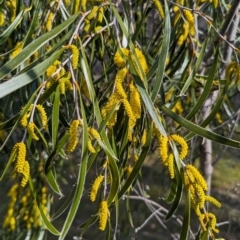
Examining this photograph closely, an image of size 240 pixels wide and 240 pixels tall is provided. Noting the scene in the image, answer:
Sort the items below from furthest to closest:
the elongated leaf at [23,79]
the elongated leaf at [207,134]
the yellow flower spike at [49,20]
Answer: the yellow flower spike at [49,20] → the elongated leaf at [207,134] → the elongated leaf at [23,79]

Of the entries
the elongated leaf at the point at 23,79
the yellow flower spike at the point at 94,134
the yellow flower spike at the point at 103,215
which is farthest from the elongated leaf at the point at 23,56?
the yellow flower spike at the point at 103,215

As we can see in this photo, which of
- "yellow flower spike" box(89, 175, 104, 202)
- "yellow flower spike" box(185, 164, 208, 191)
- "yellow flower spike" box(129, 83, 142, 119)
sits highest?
"yellow flower spike" box(129, 83, 142, 119)

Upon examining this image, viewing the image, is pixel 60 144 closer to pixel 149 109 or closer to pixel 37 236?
pixel 149 109

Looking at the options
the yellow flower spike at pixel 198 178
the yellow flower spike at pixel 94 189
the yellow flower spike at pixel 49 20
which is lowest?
the yellow flower spike at pixel 198 178

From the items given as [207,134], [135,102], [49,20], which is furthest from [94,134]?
[49,20]

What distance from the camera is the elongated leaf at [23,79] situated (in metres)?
0.72

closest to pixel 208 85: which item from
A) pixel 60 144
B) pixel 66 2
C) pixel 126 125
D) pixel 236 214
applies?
pixel 126 125

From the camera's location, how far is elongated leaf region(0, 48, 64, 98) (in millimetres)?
719

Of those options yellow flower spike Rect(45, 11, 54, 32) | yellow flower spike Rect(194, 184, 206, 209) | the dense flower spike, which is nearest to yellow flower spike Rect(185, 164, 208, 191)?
yellow flower spike Rect(194, 184, 206, 209)

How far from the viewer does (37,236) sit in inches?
74.7

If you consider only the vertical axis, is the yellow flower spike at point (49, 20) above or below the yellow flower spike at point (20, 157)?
above

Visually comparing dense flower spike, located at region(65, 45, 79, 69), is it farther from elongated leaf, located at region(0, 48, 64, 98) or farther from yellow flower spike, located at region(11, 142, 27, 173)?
yellow flower spike, located at region(11, 142, 27, 173)

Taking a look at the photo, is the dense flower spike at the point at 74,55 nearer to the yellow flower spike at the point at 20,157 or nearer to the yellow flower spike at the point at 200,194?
the yellow flower spike at the point at 20,157

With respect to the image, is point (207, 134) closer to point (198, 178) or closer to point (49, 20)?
point (198, 178)
